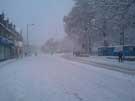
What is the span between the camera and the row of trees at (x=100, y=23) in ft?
125

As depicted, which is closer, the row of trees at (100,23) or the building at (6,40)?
the row of trees at (100,23)

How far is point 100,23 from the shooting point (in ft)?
179

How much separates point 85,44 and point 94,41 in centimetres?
417

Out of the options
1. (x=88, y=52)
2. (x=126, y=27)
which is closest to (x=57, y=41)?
(x=88, y=52)

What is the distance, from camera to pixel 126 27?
135ft

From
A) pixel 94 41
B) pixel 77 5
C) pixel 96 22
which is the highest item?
pixel 77 5

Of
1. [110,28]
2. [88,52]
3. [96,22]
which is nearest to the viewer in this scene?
[110,28]

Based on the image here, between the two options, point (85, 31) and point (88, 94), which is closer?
point (88, 94)

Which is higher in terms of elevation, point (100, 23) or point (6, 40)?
point (100, 23)

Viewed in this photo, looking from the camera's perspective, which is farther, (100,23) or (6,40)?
(100,23)

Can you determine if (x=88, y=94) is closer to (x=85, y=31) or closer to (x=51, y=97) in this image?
(x=51, y=97)

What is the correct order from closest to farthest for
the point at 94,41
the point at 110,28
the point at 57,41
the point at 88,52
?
the point at 110,28
the point at 94,41
the point at 88,52
the point at 57,41

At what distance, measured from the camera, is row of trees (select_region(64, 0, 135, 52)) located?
3806 centimetres

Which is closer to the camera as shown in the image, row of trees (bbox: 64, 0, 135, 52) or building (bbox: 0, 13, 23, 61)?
row of trees (bbox: 64, 0, 135, 52)
